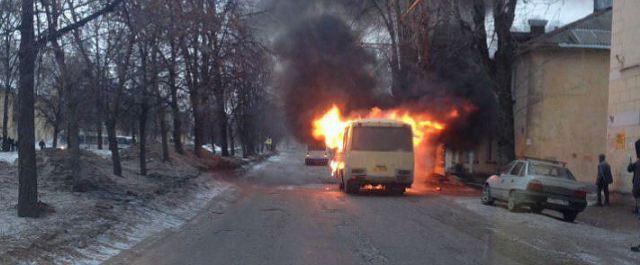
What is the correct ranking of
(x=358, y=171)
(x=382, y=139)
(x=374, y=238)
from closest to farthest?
(x=374, y=238), (x=358, y=171), (x=382, y=139)

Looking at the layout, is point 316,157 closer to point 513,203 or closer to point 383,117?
point 383,117

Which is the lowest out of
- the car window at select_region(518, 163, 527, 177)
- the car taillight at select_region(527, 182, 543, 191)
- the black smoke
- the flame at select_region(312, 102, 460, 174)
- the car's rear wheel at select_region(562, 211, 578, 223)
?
the car's rear wheel at select_region(562, 211, 578, 223)

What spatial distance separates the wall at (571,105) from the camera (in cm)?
2891

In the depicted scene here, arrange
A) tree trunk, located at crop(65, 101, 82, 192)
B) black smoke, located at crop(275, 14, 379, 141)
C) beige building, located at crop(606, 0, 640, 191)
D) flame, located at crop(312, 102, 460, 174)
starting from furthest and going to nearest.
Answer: flame, located at crop(312, 102, 460, 174) → black smoke, located at crop(275, 14, 379, 141) → beige building, located at crop(606, 0, 640, 191) → tree trunk, located at crop(65, 101, 82, 192)

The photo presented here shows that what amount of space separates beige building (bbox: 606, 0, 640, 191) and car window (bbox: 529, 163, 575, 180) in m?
2.98

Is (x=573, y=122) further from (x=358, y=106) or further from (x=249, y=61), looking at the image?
(x=249, y=61)

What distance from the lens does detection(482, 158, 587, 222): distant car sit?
1495cm

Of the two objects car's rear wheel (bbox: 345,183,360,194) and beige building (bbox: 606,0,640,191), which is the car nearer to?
car's rear wheel (bbox: 345,183,360,194)

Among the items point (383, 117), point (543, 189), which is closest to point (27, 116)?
point (543, 189)

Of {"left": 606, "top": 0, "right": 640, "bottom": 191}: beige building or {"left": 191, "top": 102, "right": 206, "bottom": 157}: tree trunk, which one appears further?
{"left": 191, "top": 102, "right": 206, "bottom": 157}: tree trunk

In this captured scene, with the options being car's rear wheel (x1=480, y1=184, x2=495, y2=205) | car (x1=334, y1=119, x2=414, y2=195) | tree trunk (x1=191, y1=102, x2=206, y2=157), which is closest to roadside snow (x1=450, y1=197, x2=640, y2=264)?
car's rear wheel (x1=480, y1=184, x2=495, y2=205)

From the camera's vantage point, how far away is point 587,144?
1148 inches

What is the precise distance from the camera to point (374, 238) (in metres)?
10.8

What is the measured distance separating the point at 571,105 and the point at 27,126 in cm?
2449
